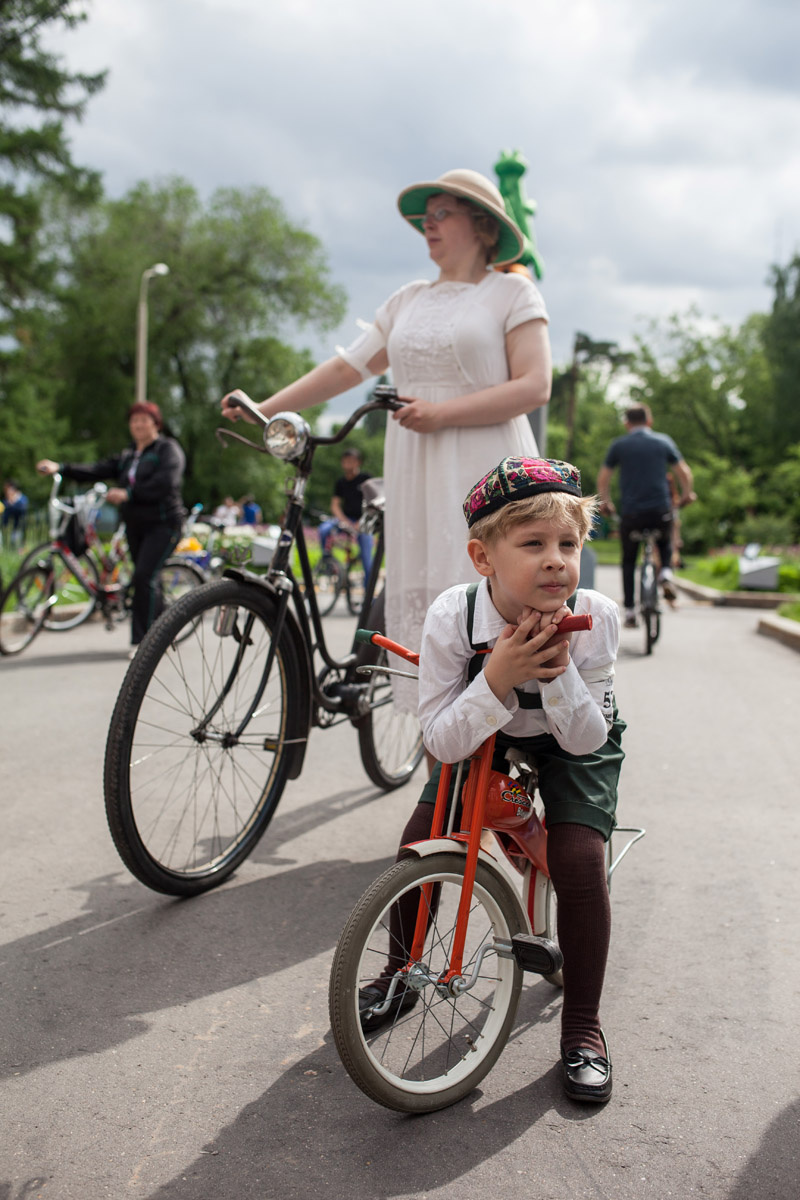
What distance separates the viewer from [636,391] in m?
53.6

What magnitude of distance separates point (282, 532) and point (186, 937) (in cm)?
125

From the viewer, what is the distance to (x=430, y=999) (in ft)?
8.28

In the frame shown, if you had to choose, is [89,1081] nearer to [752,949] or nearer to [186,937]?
[186,937]

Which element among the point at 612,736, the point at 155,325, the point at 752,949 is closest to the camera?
→ the point at 612,736

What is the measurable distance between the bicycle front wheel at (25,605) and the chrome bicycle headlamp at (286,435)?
6.28 meters

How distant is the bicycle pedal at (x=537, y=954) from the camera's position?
2.32m

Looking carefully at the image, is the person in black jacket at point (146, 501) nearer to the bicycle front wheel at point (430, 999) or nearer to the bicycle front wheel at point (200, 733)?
the bicycle front wheel at point (200, 733)

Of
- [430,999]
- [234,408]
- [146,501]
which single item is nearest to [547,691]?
[430,999]

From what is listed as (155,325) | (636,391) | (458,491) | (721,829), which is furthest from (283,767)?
(636,391)

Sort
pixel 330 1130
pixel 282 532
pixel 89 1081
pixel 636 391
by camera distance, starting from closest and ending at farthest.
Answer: pixel 330 1130 < pixel 89 1081 < pixel 282 532 < pixel 636 391

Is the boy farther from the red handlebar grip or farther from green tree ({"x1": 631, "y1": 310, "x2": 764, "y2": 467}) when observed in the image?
green tree ({"x1": 631, "y1": 310, "x2": 764, "y2": 467})

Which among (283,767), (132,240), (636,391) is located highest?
(132,240)

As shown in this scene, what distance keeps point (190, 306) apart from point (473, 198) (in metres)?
41.4

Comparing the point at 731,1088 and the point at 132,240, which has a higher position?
the point at 132,240
